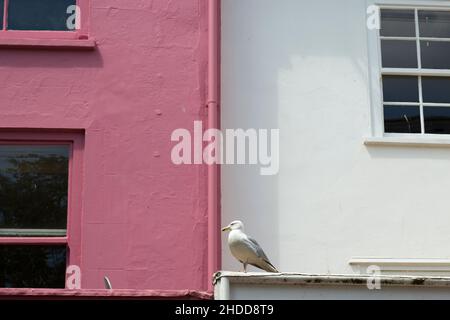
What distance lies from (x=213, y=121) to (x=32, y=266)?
7.59 feet

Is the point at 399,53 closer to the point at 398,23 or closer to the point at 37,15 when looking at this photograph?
the point at 398,23

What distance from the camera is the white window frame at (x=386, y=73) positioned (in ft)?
39.1

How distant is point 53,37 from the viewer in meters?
12.0

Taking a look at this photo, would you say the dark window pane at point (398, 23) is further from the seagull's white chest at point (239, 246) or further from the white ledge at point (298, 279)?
the white ledge at point (298, 279)

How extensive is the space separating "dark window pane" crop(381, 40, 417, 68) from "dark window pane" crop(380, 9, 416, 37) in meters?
0.10

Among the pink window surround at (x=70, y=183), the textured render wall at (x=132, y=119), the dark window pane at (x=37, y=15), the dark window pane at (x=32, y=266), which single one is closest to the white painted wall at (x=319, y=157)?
the textured render wall at (x=132, y=119)

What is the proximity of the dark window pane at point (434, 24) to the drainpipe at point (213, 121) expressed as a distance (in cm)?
227

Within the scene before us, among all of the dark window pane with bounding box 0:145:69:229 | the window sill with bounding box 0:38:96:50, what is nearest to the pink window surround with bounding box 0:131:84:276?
the dark window pane with bounding box 0:145:69:229

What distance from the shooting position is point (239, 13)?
1234 centimetres

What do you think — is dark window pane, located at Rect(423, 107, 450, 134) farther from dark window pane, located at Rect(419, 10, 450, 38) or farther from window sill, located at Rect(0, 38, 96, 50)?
window sill, located at Rect(0, 38, 96, 50)

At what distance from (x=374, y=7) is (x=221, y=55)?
1.77 m

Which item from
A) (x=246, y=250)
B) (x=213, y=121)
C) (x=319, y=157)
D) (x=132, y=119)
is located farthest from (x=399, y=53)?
(x=246, y=250)
